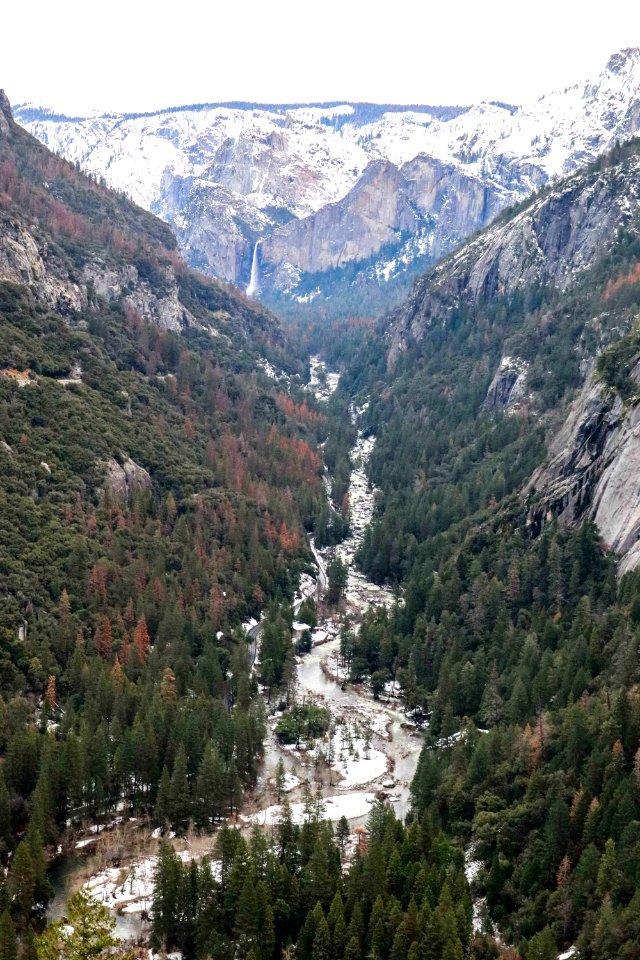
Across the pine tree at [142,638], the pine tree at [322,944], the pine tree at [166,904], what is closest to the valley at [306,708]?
the pine tree at [166,904]

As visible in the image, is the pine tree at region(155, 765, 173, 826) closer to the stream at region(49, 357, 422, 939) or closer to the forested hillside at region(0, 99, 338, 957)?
the forested hillside at region(0, 99, 338, 957)

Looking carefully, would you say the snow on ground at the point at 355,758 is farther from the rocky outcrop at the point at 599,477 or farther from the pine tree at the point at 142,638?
the rocky outcrop at the point at 599,477

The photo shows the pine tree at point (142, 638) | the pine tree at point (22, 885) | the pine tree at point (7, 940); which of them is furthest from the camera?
the pine tree at point (142, 638)

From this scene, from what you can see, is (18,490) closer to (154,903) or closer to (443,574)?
(443,574)

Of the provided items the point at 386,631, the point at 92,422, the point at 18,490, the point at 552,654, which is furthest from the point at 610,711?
the point at 92,422

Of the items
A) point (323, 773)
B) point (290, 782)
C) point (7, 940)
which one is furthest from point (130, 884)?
point (323, 773)

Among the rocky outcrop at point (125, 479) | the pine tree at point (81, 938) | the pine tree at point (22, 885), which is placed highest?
the pine tree at point (81, 938)

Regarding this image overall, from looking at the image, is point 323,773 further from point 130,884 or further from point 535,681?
point 130,884
